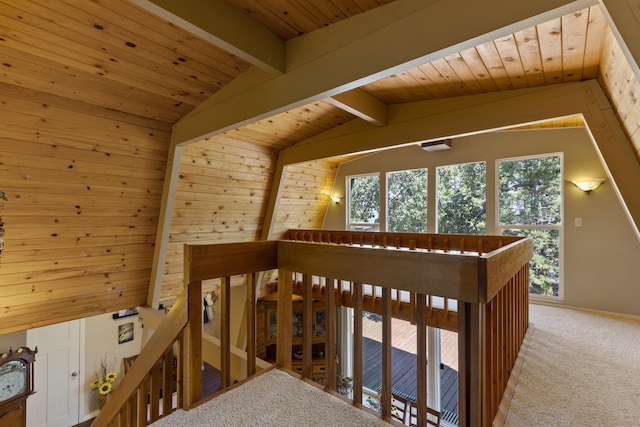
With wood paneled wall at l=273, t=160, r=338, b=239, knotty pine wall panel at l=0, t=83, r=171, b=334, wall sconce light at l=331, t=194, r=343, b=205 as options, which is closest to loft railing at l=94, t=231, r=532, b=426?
Result: knotty pine wall panel at l=0, t=83, r=171, b=334

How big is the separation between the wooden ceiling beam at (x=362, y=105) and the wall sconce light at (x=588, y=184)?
8.41ft

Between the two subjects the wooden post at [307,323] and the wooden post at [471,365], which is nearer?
the wooden post at [471,365]

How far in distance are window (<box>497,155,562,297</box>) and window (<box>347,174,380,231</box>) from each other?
6.76 feet

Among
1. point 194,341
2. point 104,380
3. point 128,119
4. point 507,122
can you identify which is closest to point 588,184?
point 507,122

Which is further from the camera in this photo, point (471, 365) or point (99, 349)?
point (99, 349)

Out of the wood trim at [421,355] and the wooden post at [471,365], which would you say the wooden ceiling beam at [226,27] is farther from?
the wooden post at [471,365]

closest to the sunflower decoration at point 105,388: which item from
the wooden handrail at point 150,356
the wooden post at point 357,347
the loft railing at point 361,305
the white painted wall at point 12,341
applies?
the white painted wall at point 12,341

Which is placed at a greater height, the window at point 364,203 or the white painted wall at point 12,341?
the window at point 364,203

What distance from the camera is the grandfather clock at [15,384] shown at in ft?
12.0

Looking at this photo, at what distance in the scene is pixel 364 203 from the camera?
5.77m

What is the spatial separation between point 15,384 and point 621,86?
22.1 feet

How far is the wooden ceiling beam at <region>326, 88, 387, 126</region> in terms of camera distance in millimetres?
2624

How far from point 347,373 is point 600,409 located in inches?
192

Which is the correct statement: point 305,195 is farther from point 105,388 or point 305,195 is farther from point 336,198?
point 105,388
